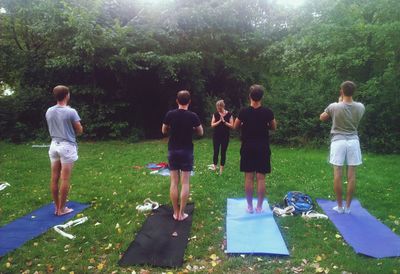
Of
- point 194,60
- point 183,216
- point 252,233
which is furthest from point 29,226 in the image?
point 194,60

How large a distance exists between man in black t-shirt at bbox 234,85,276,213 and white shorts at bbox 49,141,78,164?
2.47 m

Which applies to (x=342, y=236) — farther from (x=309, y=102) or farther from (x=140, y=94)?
(x=140, y=94)

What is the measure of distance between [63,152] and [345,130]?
4.21m

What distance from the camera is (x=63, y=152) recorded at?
5.30 m

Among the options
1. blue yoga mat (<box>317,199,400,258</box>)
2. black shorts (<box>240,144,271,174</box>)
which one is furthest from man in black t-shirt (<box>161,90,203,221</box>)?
blue yoga mat (<box>317,199,400,258</box>)

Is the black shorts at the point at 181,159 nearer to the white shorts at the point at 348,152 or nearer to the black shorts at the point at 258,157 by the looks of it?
the black shorts at the point at 258,157

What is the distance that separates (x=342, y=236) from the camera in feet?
16.0

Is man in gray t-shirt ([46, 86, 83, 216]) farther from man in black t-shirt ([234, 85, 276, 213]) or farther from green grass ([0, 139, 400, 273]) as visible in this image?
man in black t-shirt ([234, 85, 276, 213])

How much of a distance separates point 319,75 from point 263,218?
869 cm

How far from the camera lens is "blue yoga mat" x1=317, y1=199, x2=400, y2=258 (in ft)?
14.5

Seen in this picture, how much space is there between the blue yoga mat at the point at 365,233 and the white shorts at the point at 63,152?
13.2 feet

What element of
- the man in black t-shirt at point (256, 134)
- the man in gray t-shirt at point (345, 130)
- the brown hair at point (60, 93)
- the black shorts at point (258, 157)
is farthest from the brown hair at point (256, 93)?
the brown hair at point (60, 93)

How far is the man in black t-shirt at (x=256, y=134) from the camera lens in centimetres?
524

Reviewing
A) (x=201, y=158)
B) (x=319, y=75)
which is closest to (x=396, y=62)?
(x=319, y=75)
